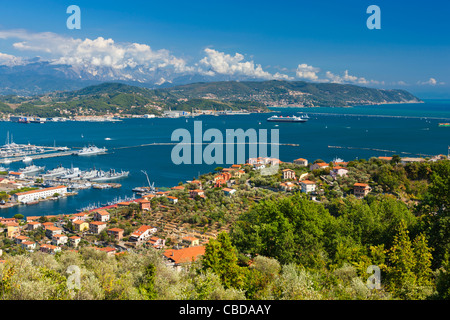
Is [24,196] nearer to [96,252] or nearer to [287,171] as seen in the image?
[287,171]

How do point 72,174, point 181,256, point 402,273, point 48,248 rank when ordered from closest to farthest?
point 402,273 < point 181,256 < point 48,248 < point 72,174

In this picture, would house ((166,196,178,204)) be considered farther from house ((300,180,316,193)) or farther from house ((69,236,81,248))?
house ((300,180,316,193))

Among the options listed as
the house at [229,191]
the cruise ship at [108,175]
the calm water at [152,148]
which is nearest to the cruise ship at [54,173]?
the cruise ship at [108,175]

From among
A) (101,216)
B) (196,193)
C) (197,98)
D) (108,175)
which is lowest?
(101,216)

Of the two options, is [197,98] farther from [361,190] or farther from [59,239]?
[59,239]

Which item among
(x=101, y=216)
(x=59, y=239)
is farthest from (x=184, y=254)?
(x=101, y=216)
